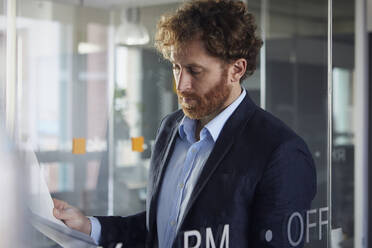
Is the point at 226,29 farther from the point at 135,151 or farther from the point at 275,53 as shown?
the point at 275,53

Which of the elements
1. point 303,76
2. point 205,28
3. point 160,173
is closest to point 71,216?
point 160,173

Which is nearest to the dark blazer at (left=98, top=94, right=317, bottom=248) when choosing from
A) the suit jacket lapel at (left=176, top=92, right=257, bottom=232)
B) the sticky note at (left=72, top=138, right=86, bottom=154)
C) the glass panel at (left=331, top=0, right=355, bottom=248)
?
the suit jacket lapel at (left=176, top=92, right=257, bottom=232)

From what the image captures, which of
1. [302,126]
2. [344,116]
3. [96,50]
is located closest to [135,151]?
[96,50]

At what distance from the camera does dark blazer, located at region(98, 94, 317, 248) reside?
216cm

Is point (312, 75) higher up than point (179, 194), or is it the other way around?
point (312, 75)

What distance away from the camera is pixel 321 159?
295 centimetres

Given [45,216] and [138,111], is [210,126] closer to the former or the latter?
[138,111]

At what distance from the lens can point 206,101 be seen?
87.0 inches

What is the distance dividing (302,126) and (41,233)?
5.12 feet

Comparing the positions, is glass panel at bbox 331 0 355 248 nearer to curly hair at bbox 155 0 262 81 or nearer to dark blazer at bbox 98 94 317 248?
dark blazer at bbox 98 94 317 248

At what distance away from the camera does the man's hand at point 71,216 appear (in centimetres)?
197

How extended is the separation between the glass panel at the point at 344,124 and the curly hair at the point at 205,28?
1592mm

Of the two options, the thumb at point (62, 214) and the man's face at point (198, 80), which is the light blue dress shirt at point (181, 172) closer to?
the man's face at point (198, 80)

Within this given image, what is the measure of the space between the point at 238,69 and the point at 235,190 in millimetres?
488
